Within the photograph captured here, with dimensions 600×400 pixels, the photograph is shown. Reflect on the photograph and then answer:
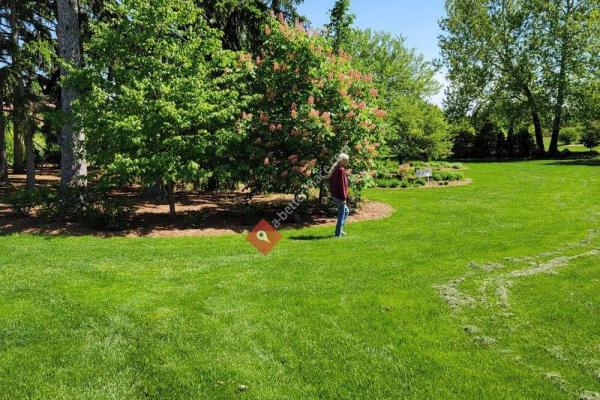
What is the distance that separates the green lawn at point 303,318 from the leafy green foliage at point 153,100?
2.11m

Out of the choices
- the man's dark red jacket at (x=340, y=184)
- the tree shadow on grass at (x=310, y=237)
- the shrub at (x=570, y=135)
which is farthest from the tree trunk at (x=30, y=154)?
the shrub at (x=570, y=135)

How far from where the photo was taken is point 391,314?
5.04 metres

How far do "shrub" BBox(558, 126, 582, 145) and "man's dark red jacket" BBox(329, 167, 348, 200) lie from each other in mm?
40695

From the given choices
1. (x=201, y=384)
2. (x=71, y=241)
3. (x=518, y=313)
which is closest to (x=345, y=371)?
(x=201, y=384)

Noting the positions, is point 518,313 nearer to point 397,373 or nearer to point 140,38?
point 397,373

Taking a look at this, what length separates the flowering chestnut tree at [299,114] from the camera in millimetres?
10766

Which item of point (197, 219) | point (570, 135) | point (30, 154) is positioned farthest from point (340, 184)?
point (570, 135)

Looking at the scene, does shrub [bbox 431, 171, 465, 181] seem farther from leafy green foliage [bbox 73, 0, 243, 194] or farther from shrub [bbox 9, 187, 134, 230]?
shrub [bbox 9, 187, 134, 230]

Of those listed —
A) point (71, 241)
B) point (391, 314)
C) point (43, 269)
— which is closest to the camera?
point (391, 314)

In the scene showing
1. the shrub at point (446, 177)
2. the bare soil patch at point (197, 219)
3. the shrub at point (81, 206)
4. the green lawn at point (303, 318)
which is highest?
the shrub at point (446, 177)

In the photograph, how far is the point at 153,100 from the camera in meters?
9.90

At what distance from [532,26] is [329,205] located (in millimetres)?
31065

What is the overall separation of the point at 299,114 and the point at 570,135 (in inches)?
1807

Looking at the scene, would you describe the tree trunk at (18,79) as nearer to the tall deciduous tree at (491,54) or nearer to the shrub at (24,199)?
the shrub at (24,199)
